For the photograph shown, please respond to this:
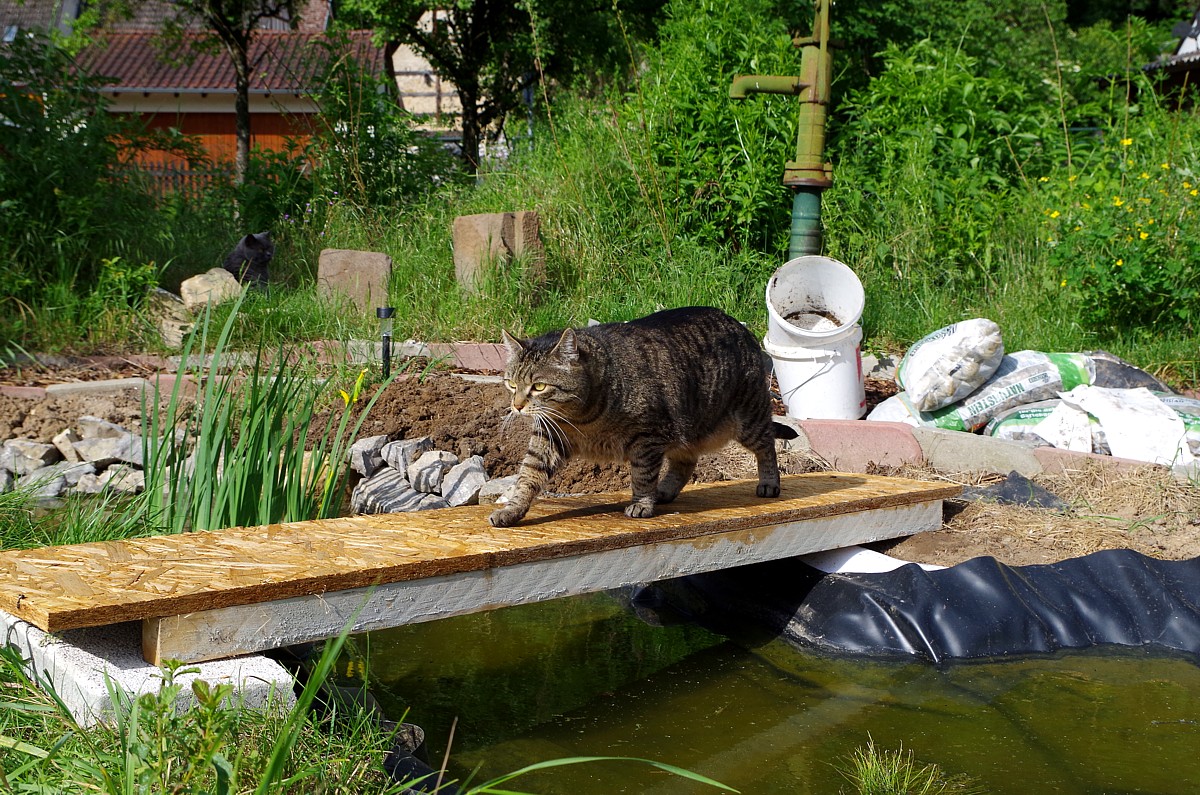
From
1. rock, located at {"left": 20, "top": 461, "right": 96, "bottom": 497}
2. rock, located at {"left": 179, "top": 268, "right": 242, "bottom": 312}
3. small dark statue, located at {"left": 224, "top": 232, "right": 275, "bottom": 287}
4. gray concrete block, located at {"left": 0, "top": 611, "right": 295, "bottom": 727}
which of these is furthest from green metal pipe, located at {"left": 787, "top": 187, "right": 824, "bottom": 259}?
gray concrete block, located at {"left": 0, "top": 611, "right": 295, "bottom": 727}

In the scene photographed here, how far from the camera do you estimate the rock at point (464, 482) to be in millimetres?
4574

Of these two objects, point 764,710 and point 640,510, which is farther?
point 640,510

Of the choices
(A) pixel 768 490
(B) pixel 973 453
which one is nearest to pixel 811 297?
(B) pixel 973 453

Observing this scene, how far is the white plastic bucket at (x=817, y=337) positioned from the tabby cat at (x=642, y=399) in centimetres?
159

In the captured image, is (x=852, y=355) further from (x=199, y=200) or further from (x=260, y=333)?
(x=199, y=200)

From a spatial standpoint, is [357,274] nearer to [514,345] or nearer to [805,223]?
[805,223]

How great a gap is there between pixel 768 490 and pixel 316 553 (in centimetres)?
181

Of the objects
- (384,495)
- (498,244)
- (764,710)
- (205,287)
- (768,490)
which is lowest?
(764,710)

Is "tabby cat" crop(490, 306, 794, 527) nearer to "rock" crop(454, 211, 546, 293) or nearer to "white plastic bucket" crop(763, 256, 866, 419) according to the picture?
"white plastic bucket" crop(763, 256, 866, 419)

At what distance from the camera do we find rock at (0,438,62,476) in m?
5.19

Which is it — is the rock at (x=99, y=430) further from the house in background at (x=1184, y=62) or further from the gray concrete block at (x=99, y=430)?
the house in background at (x=1184, y=62)

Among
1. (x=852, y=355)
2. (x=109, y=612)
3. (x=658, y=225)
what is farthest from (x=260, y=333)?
(x=109, y=612)

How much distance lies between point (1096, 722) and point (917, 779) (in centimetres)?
79

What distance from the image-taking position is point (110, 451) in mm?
5438
